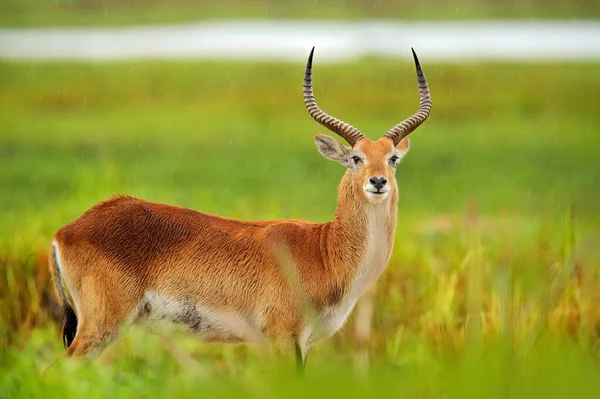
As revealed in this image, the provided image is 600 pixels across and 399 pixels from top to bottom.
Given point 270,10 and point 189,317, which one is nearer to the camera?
point 189,317

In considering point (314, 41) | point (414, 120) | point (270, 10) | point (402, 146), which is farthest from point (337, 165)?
point (270, 10)

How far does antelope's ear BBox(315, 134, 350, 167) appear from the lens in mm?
6051

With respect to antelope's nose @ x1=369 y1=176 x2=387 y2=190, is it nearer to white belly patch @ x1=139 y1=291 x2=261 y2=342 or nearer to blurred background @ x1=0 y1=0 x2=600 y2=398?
blurred background @ x1=0 y1=0 x2=600 y2=398

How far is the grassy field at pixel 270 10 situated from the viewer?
30359 mm

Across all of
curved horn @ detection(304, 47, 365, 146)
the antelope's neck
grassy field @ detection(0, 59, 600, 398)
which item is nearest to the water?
grassy field @ detection(0, 59, 600, 398)

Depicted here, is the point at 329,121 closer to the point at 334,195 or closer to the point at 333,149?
the point at 333,149

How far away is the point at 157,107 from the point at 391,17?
1035 centimetres

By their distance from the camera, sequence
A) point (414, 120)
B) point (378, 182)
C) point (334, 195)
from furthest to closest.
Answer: point (334, 195) < point (414, 120) < point (378, 182)

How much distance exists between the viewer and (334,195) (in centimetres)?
1326

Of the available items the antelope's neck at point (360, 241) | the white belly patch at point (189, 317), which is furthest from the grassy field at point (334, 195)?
the antelope's neck at point (360, 241)

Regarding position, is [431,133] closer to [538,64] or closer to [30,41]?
[538,64]

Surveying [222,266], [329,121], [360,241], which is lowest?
[222,266]

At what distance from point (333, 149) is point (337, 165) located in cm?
962

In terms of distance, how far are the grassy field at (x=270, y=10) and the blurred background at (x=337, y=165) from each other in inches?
4.0
